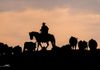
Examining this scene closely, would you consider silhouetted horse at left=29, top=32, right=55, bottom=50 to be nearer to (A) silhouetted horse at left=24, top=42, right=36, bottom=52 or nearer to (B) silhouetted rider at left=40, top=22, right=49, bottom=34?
(B) silhouetted rider at left=40, top=22, right=49, bottom=34

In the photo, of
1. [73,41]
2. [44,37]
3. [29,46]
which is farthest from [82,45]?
[44,37]

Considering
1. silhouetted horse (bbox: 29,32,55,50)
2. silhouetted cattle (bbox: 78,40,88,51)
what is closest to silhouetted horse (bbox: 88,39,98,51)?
silhouetted cattle (bbox: 78,40,88,51)

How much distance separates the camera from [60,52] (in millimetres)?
54750

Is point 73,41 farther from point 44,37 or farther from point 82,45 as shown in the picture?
point 44,37

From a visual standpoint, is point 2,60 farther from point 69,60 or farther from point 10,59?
point 69,60

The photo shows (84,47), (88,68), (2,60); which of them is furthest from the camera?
(84,47)

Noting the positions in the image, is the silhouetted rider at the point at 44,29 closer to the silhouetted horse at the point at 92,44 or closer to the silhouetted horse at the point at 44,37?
the silhouetted horse at the point at 44,37

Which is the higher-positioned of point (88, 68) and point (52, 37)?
point (52, 37)

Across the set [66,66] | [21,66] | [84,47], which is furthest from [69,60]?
[84,47]

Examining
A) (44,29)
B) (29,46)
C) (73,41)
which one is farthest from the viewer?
(73,41)

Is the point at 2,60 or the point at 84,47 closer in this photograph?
the point at 2,60

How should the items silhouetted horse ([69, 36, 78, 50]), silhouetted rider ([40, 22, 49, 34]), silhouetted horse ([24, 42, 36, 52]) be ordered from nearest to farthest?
silhouetted rider ([40, 22, 49, 34]), silhouetted horse ([24, 42, 36, 52]), silhouetted horse ([69, 36, 78, 50])

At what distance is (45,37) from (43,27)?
276cm

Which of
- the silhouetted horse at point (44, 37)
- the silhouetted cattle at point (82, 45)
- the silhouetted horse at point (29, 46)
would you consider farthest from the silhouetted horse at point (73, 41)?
the silhouetted horse at point (44, 37)
